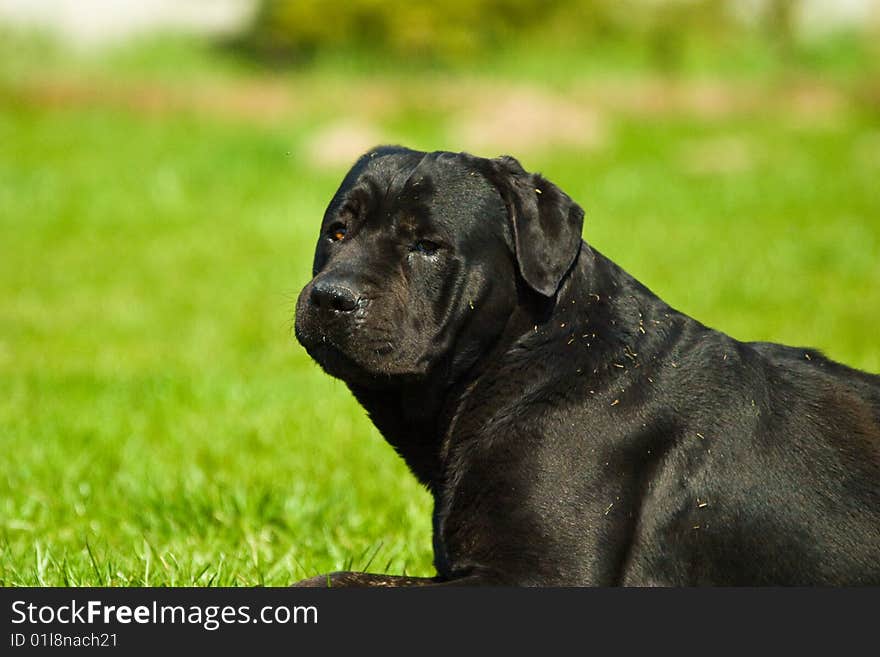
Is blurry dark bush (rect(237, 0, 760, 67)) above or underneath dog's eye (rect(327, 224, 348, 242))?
above

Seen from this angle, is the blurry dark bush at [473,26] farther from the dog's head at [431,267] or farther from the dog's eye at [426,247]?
the dog's eye at [426,247]

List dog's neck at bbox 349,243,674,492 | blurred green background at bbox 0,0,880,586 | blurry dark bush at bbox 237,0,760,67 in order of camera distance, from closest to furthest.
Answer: dog's neck at bbox 349,243,674,492 < blurred green background at bbox 0,0,880,586 < blurry dark bush at bbox 237,0,760,67

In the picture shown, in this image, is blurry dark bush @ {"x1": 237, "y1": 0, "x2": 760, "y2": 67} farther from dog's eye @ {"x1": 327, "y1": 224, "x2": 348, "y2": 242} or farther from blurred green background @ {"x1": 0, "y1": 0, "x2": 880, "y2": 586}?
dog's eye @ {"x1": 327, "y1": 224, "x2": 348, "y2": 242}

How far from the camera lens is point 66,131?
16.9m

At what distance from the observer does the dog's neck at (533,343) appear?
3.64 m

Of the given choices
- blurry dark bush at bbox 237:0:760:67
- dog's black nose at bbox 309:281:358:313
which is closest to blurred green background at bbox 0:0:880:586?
blurry dark bush at bbox 237:0:760:67

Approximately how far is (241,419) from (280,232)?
5882mm

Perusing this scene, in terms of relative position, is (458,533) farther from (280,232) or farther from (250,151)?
(250,151)

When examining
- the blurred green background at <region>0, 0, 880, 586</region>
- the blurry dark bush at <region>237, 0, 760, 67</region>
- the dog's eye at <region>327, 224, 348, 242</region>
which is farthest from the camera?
the blurry dark bush at <region>237, 0, 760, 67</region>

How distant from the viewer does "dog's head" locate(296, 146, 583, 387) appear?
358 cm

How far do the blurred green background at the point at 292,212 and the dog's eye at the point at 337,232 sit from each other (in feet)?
3.71

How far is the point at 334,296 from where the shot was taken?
3.54 meters

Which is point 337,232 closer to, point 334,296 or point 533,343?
point 334,296

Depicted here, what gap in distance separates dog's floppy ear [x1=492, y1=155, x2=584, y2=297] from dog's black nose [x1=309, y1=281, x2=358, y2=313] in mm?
518
